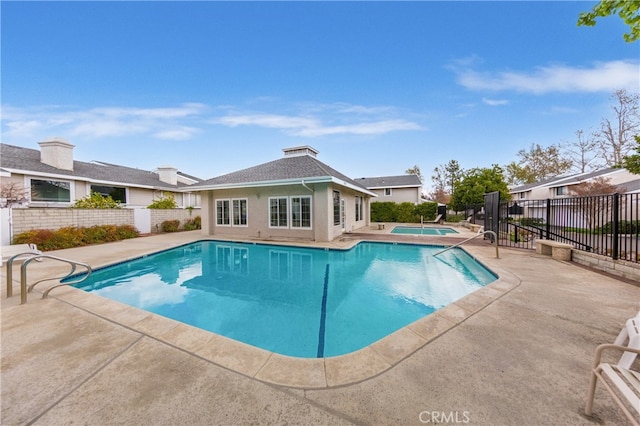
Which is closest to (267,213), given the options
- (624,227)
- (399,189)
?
(624,227)

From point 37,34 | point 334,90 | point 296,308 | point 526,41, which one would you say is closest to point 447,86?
point 526,41

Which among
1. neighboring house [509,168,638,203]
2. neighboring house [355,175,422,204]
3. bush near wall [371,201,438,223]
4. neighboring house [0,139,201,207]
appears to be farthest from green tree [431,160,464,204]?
neighboring house [0,139,201,207]

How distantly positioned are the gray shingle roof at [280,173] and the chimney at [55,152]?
1047cm

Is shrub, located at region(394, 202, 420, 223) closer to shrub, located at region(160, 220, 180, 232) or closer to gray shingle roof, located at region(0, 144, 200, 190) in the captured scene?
shrub, located at region(160, 220, 180, 232)

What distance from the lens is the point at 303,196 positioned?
448 inches

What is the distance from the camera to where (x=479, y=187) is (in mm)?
20828

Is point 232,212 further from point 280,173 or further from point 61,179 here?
point 61,179

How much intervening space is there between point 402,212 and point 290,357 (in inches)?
851

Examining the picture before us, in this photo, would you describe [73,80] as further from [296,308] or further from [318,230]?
[296,308]

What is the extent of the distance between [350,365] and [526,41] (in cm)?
1445

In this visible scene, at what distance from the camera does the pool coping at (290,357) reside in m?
2.18

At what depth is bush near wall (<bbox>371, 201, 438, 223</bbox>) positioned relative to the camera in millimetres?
22000

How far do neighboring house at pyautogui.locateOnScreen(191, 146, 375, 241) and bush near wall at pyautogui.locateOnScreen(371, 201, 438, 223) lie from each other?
28.9 ft
